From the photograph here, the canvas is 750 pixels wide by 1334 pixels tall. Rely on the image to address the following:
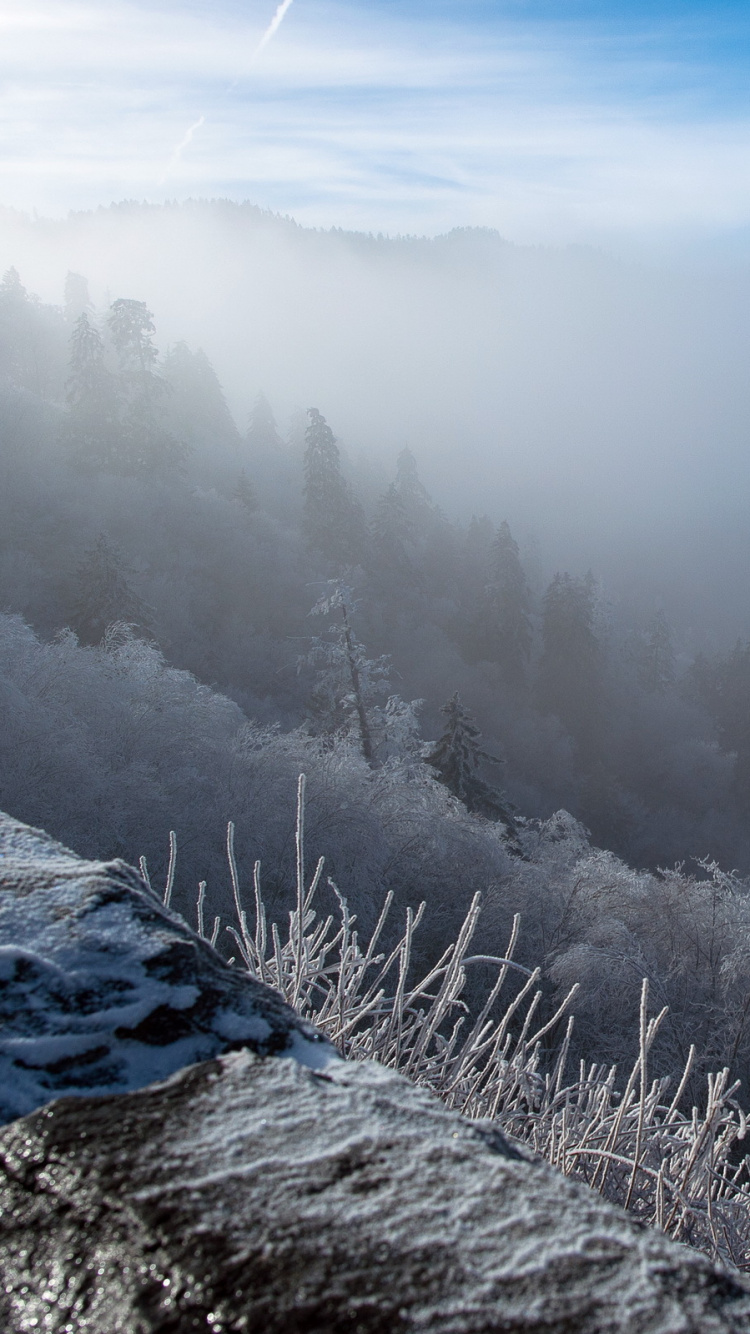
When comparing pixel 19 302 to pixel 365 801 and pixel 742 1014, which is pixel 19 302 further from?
pixel 742 1014

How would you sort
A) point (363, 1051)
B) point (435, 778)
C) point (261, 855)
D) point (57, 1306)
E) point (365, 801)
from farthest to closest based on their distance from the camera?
1. point (435, 778)
2. point (365, 801)
3. point (261, 855)
4. point (363, 1051)
5. point (57, 1306)

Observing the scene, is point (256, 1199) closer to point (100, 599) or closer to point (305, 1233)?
point (305, 1233)

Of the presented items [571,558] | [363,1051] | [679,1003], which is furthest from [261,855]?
[571,558]

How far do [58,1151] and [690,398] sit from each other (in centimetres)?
18052

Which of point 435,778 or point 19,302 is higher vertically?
point 19,302

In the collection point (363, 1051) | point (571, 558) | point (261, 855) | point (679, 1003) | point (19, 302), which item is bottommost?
point (679, 1003)

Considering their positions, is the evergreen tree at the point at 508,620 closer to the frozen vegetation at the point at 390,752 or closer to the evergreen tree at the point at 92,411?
the frozen vegetation at the point at 390,752

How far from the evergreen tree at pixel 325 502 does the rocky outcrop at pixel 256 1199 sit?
45.1 m

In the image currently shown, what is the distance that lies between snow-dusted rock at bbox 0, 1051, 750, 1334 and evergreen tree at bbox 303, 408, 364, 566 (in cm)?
4528

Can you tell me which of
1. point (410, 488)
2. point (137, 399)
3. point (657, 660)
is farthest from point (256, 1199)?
point (657, 660)

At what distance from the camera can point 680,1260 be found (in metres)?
0.70

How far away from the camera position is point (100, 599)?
93.2ft

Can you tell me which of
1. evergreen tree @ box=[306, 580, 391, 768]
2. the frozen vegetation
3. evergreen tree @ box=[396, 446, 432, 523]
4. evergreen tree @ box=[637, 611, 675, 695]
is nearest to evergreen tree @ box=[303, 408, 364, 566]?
the frozen vegetation

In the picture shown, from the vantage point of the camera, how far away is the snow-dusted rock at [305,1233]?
2.06ft
